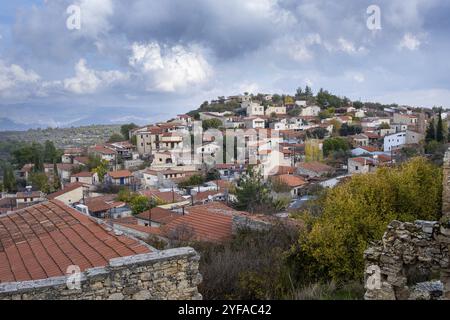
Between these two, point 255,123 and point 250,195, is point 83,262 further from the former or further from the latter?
point 255,123

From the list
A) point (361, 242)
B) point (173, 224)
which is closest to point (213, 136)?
point (173, 224)

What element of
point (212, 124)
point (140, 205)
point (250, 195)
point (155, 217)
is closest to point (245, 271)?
point (155, 217)

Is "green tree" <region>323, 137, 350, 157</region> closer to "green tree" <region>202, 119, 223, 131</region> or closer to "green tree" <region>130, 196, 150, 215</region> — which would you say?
"green tree" <region>202, 119, 223, 131</region>

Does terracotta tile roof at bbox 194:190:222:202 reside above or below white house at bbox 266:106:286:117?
below

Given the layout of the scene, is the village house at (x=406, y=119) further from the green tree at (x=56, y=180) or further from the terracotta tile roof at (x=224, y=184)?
the green tree at (x=56, y=180)

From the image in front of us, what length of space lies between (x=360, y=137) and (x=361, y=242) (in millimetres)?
48191

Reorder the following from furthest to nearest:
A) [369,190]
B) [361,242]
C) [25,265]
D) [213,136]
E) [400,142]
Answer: [213,136]
[400,142]
[369,190]
[361,242]
[25,265]

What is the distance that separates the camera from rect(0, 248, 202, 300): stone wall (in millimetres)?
5391

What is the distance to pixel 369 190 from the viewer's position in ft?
41.4

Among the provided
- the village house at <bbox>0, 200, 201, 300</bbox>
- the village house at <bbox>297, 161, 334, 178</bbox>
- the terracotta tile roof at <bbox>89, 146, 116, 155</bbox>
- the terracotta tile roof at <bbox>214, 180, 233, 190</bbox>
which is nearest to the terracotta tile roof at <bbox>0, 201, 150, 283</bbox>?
the village house at <bbox>0, 200, 201, 300</bbox>

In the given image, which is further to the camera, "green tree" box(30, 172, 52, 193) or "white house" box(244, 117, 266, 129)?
"white house" box(244, 117, 266, 129)

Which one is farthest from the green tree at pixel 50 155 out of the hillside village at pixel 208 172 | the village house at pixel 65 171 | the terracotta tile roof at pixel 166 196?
the terracotta tile roof at pixel 166 196

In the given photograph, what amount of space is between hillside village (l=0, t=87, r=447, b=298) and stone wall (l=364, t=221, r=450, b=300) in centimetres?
261
